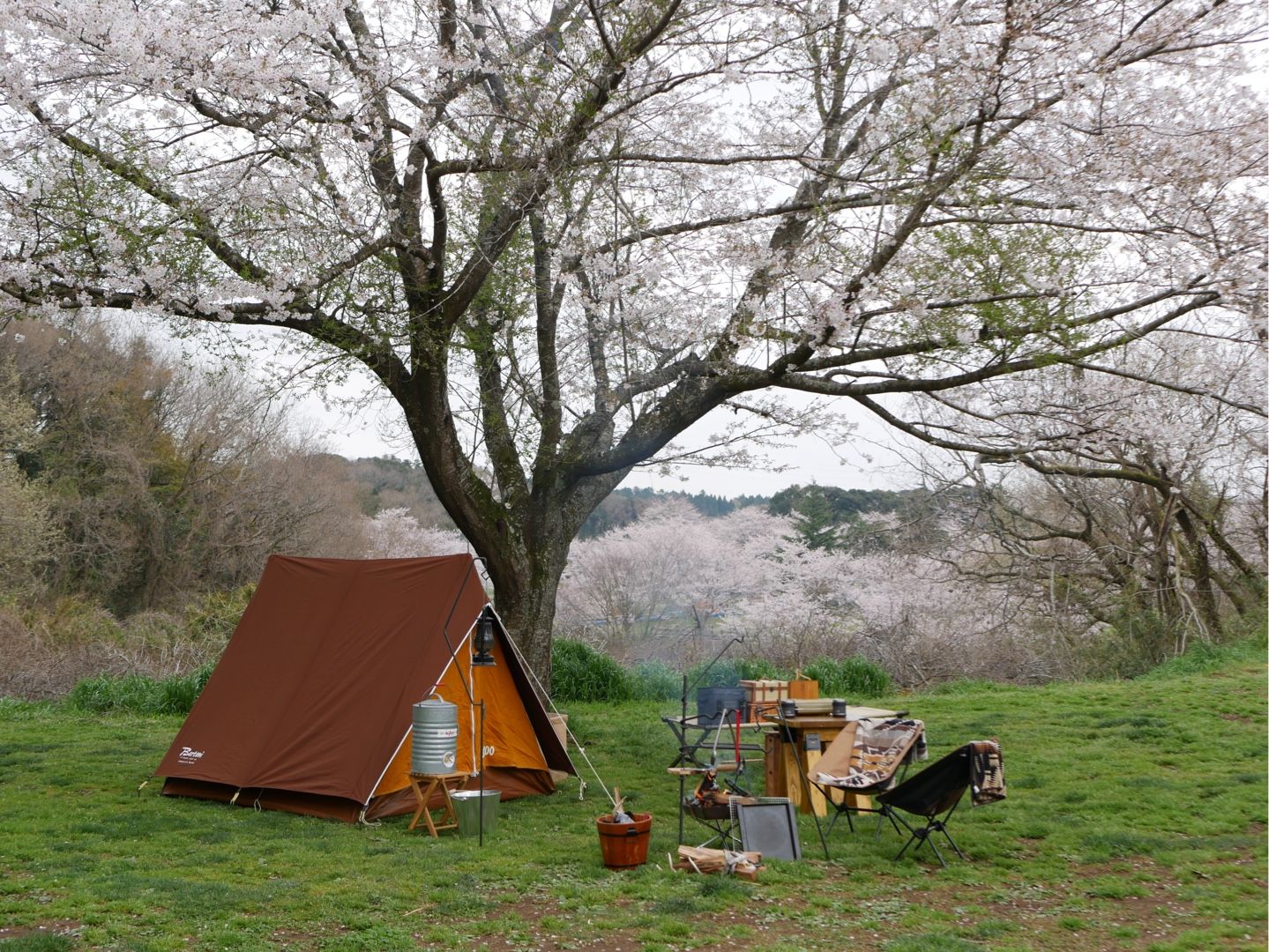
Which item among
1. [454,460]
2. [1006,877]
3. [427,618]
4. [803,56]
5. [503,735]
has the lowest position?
[1006,877]

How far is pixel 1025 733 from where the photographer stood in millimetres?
7836

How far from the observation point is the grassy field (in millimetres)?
3721

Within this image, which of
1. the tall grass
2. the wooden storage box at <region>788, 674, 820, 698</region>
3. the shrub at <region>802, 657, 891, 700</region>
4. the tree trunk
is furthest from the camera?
the shrub at <region>802, 657, 891, 700</region>

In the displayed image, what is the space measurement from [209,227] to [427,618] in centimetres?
263

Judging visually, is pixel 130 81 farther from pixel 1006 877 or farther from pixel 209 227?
pixel 1006 877

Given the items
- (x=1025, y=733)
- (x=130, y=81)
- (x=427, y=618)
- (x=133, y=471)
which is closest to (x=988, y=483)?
(x=1025, y=733)

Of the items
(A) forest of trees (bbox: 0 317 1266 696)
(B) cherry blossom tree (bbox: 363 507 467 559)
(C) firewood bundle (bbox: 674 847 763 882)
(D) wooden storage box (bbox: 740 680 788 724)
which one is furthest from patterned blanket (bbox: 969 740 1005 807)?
(B) cherry blossom tree (bbox: 363 507 467 559)

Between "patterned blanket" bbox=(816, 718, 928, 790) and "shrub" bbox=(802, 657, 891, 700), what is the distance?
219 inches

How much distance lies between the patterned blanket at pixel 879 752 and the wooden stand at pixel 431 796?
6.52 feet

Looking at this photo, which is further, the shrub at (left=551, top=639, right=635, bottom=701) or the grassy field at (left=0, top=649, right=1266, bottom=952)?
the shrub at (left=551, top=639, right=635, bottom=701)

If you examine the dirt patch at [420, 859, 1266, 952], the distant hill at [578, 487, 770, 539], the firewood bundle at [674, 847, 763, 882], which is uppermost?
the distant hill at [578, 487, 770, 539]

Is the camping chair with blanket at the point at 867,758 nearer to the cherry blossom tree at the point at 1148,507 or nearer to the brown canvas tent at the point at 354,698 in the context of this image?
the brown canvas tent at the point at 354,698

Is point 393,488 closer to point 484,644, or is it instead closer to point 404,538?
point 404,538

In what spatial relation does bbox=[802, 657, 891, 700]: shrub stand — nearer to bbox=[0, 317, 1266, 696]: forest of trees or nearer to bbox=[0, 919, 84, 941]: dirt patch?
bbox=[0, 317, 1266, 696]: forest of trees
